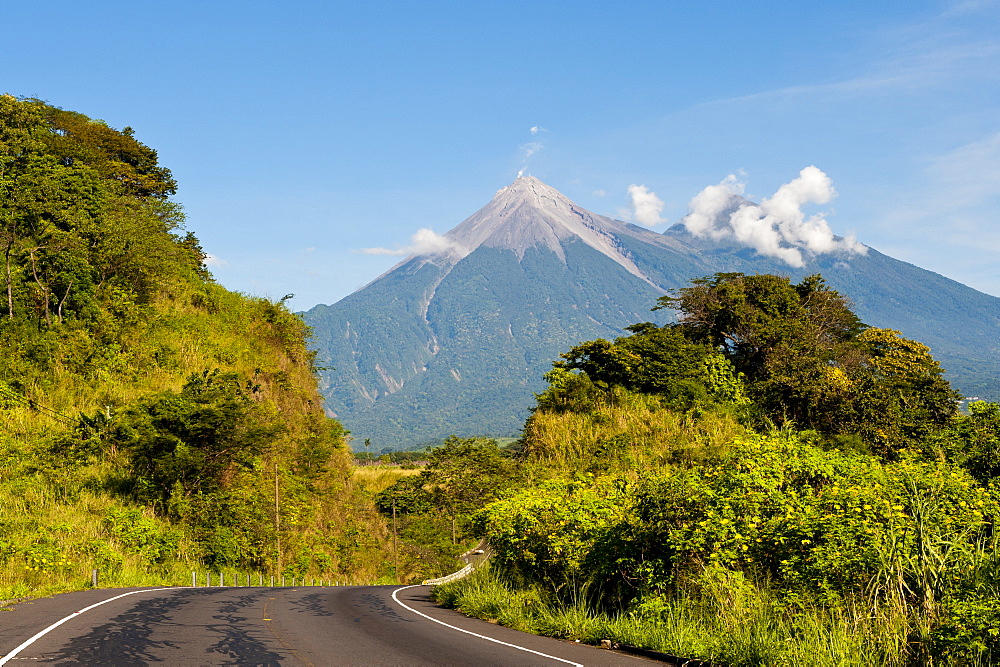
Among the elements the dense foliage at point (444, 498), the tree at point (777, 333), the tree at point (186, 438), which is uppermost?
the tree at point (777, 333)

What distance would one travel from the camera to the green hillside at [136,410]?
28.8 meters

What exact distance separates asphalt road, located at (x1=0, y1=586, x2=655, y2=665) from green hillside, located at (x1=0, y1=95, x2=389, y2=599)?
488 centimetres

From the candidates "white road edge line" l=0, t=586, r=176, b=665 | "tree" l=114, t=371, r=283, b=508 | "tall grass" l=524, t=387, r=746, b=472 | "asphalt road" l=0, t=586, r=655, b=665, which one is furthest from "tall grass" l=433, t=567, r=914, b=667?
"tree" l=114, t=371, r=283, b=508

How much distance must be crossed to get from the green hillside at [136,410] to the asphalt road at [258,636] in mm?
4883

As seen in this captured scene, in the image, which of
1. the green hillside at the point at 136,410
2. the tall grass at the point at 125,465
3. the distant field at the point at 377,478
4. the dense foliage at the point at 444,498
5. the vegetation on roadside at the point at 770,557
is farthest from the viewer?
the distant field at the point at 377,478

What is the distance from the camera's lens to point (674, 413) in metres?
42.1

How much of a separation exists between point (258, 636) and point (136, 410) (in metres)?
23.6

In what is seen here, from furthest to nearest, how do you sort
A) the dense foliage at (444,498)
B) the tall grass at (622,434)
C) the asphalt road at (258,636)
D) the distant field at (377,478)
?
the distant field at (377,478), the dense foliage at (444,498), the tall grass at (622,434), the asphalt road at (258,636)

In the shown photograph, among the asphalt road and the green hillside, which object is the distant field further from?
the asphalt road

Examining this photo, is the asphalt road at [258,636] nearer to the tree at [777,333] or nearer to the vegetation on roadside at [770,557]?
the vegetation on roadside at [770,557]

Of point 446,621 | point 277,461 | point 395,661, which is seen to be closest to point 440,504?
point 277,461

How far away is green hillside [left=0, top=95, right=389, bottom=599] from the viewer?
94.4 feet

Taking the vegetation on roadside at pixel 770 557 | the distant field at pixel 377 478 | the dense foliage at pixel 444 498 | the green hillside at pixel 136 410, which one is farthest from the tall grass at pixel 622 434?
the distant field at pixel 377 478

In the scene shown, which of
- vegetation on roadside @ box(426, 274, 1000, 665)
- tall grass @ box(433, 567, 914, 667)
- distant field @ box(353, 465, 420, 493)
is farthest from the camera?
distant field @ box(353, 465, 420, 493)
